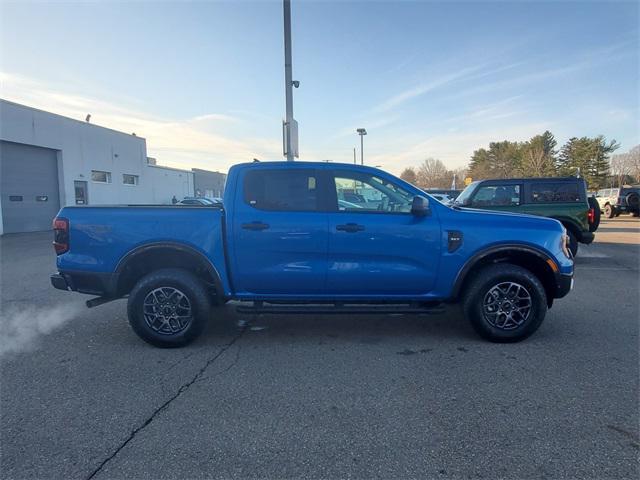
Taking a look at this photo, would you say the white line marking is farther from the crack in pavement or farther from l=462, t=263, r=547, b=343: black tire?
the crack in pavement

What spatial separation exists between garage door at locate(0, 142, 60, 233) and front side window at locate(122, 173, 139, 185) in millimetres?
6464

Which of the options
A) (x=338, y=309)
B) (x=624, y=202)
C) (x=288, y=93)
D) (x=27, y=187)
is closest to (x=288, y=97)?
(x=288, y=93)

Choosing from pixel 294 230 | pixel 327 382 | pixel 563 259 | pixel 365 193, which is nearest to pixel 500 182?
pixel 563 259

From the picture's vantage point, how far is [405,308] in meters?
4.33

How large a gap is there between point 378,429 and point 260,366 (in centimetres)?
144

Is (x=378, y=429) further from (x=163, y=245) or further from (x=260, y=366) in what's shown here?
(x=163, y=245)

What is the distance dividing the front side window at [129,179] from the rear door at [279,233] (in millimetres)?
27249

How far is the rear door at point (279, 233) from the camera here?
4137 mm

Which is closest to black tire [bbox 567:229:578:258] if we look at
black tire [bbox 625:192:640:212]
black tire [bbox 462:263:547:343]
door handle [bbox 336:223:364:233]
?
black tire [bbox 462:263:547:343]

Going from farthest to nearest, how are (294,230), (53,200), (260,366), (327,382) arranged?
(53,200) < (294,230) < (260,366) < (327,382)

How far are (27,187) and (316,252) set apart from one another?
21.4 metres

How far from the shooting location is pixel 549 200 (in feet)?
31.0

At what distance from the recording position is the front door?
4133 mm

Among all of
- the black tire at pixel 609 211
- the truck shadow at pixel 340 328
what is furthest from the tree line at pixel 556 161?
the truck shadow at pixel 340 328
